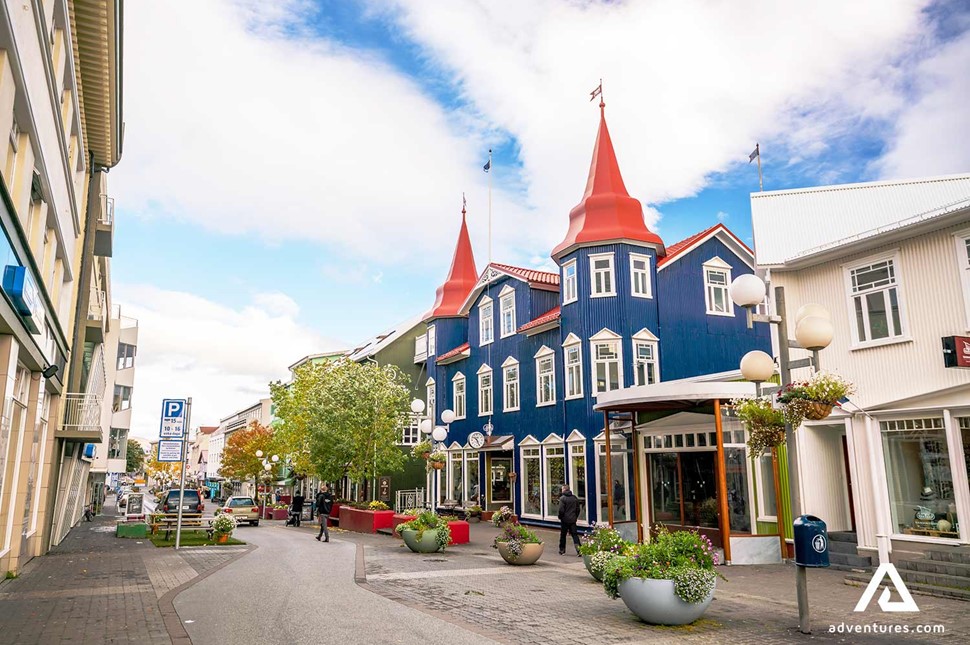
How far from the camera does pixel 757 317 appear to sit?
8.94m

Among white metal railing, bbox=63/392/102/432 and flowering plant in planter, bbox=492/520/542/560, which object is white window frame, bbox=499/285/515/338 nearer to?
flowering plant in planter, bbox=492/520/542/560

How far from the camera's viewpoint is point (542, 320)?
87.8 feet

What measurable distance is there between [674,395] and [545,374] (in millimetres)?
10688

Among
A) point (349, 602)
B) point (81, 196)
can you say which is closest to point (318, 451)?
point (81, 196)

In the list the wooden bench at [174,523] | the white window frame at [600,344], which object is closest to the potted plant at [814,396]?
the white window frame at [600,344]

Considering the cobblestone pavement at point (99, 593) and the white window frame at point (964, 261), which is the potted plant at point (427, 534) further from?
the white window frame at point (964, 261)

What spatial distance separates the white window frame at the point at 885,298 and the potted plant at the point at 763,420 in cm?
634

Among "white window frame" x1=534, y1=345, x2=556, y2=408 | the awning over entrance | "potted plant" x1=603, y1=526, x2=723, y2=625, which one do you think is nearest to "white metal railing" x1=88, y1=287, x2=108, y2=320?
"white window frame" x1=534, y1=345, x2=556, y2=408

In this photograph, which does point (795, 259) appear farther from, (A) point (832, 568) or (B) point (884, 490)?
(A) point (832, 568)

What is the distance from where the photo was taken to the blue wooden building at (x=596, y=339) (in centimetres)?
2378

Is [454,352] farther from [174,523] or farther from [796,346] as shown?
[796,346]

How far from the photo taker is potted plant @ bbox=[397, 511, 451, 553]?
1742 cm

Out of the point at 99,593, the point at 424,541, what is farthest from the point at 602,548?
the point at 99,593

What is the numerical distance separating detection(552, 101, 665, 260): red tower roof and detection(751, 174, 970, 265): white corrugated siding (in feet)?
20.8
